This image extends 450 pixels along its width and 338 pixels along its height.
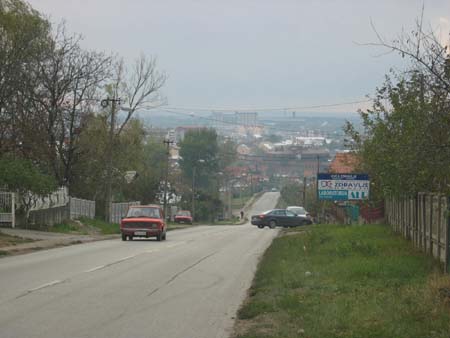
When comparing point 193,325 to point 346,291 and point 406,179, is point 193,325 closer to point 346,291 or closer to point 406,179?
point 346,291

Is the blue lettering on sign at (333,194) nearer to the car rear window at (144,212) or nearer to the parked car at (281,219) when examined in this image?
the car rear window at (144,212)

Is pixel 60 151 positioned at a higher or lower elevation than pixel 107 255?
higher

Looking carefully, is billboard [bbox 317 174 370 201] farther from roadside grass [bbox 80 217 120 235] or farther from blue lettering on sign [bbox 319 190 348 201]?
roadside grass [bbox 80 217 120 235]

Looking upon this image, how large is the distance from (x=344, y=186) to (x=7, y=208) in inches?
638

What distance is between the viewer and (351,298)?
44.5ft

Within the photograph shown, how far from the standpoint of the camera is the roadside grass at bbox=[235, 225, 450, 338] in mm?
10820

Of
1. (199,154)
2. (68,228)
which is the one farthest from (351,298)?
(199,154)

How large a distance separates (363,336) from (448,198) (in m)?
7.11

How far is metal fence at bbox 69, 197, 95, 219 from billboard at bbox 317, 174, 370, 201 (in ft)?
69.5

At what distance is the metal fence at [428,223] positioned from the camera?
1725cm

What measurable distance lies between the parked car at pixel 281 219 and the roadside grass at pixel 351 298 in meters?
37.7

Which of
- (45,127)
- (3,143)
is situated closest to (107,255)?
(3,143)

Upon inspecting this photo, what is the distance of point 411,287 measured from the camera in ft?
46.2

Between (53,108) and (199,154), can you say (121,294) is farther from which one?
(199,154)
